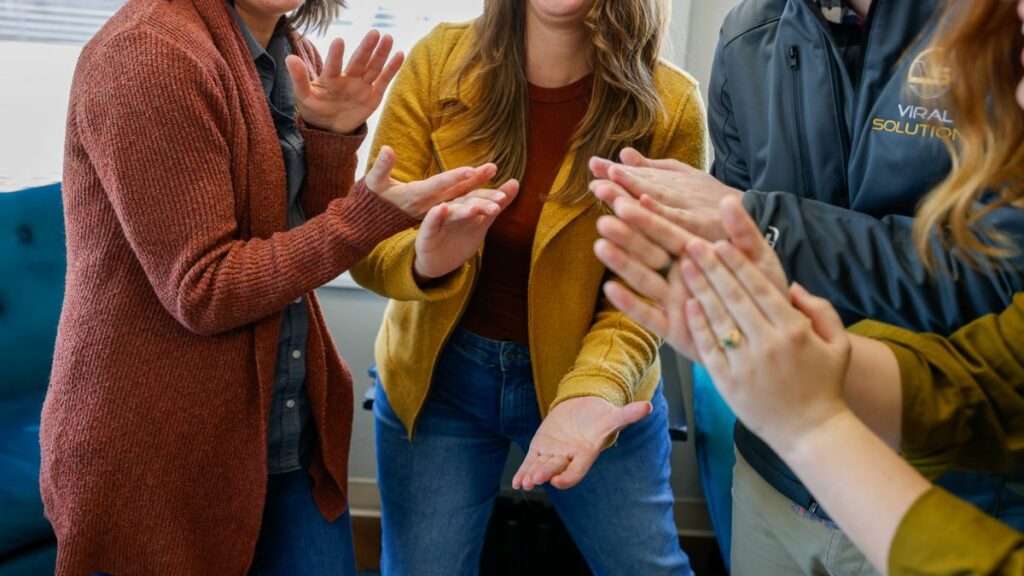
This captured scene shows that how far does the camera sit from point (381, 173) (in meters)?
1.16

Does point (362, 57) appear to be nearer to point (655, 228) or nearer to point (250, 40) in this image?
point (250, 40)

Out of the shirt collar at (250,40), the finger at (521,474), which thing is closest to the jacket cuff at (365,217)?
the shirt collar at (250,40)

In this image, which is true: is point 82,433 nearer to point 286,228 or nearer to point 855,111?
point 286,228

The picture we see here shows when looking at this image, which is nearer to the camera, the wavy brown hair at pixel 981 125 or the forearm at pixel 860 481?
the forearm at pixel 860 481

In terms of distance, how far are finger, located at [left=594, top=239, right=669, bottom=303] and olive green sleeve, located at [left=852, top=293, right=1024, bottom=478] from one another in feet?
0.95

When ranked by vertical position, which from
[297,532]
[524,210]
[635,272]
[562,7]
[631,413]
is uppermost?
[562,7]

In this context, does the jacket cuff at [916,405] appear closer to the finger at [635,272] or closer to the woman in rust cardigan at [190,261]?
the finger at [635,272]

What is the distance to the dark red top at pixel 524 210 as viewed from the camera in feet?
4.86

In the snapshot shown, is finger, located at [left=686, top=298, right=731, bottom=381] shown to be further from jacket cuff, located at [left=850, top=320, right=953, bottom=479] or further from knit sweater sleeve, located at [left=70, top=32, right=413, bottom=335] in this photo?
A: knit sweater sleeve, located at [left=70, top=32, right=413, bottom=335]

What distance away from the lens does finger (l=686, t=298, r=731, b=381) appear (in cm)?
81

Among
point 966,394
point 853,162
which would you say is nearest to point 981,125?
point 853,162

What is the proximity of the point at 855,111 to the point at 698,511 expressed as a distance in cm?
157

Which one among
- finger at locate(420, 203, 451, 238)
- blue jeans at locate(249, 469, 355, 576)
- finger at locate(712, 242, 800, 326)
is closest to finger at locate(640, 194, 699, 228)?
finger at locate(712, 242, 800, 326)

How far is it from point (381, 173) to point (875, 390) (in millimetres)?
665
